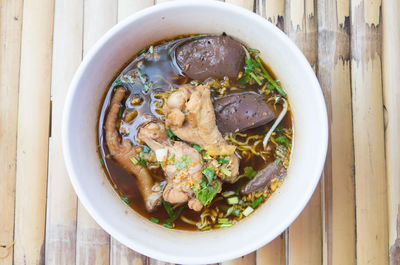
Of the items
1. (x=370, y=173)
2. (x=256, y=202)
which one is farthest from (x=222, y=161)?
(x=370, y=173)

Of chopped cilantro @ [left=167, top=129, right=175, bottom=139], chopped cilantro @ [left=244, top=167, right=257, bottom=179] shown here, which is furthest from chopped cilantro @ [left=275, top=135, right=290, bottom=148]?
chopped cilantro @ [left=167, top=129, right=175, bottom=139]

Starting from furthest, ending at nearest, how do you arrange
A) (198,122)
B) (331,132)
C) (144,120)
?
(331,132) < (144,120) < (198,122)

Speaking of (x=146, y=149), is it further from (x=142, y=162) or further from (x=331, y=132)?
(x=331, y=132)

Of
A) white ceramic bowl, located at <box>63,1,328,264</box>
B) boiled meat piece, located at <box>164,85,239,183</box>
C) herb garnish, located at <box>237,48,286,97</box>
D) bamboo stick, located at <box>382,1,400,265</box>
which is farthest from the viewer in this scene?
bamboo stick, located at <box>382,1,400,265</box>

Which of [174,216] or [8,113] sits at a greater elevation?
[8,113]

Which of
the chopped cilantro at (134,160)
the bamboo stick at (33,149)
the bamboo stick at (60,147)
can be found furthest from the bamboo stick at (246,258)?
the bamboo stick at (33,149)

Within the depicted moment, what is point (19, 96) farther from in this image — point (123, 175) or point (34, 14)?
point (123, 175)

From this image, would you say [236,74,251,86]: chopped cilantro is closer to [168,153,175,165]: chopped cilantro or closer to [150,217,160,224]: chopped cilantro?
[168,153,175,165]: chopped cilantro
